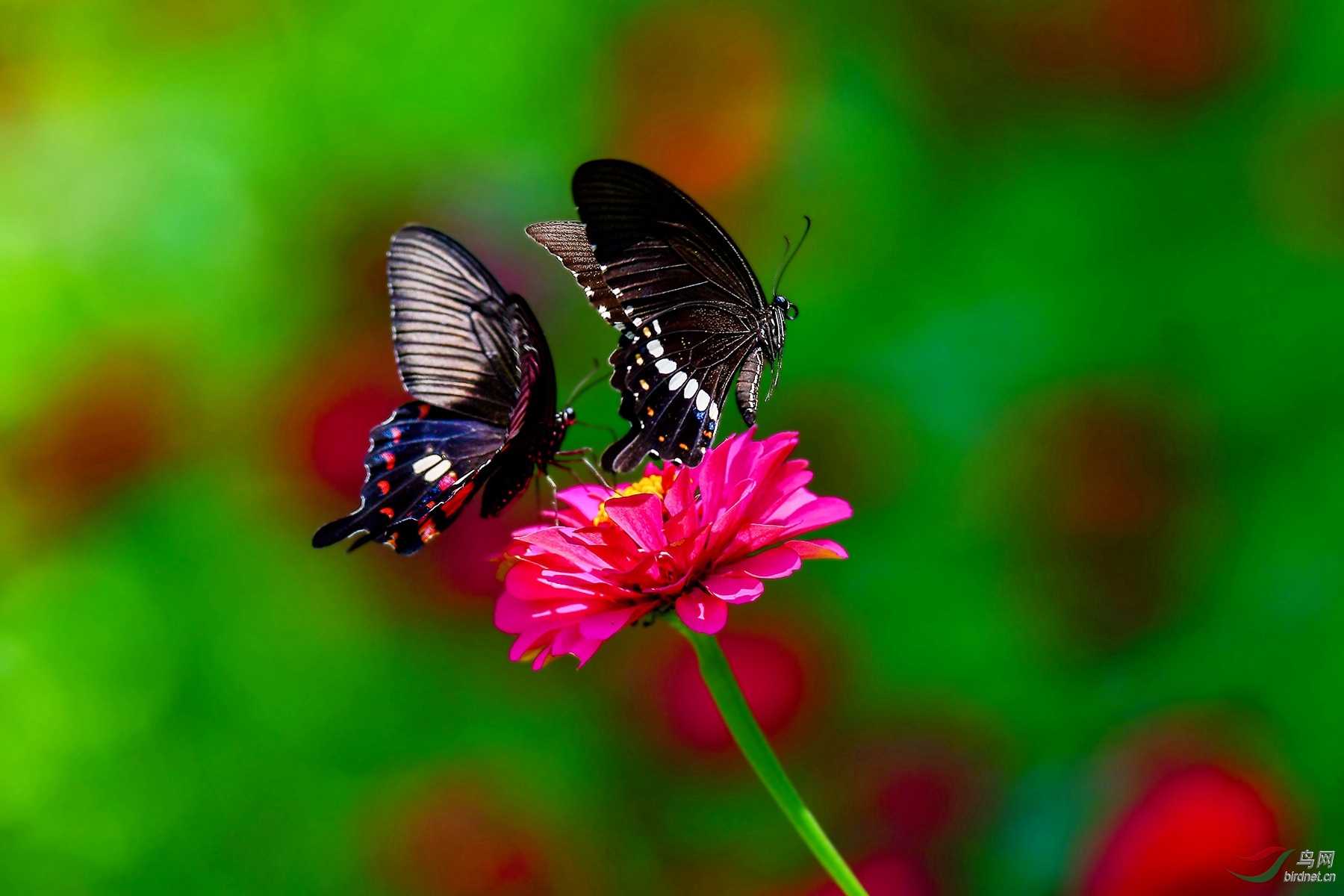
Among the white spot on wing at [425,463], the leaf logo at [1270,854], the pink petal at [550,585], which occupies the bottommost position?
the leaf logo at [1270,854]

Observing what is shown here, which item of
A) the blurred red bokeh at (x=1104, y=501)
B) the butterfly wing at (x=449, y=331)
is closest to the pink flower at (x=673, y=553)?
the butterfly wing at (x=449, y=331)

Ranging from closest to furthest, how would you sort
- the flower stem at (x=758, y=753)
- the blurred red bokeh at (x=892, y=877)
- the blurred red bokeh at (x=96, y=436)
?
the flower stem at (x=758, y=753) < the blurred red bokeh at (x=892, y=877) < the blurred red bokeh at (x=96, y=436)

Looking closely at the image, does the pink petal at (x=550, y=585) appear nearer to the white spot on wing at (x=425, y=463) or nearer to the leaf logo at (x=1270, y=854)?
the white spot on wing at (x=425, y=463)

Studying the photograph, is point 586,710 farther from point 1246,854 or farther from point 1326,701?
point 1326,701

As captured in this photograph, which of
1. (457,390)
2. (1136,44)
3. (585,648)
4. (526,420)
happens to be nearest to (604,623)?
(585,648)

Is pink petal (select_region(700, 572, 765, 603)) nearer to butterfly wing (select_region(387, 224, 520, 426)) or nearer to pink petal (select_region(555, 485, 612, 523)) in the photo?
pink petal (select_region(555, 485, 612, 523))

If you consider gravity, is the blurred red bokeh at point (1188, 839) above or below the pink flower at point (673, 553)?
below

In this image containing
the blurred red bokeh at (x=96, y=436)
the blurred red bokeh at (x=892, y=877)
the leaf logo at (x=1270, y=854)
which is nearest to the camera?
the leaf logo at (x=1270, y=854)

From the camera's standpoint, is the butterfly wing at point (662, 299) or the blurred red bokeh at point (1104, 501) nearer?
the butterfly wing at point (662, 299)

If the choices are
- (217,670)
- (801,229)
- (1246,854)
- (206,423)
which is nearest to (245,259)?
(206,423)
